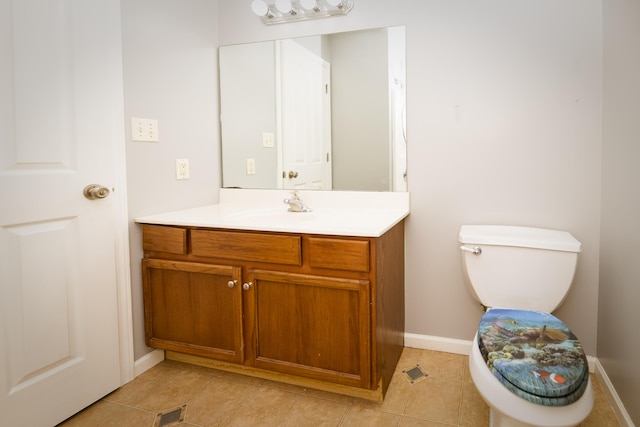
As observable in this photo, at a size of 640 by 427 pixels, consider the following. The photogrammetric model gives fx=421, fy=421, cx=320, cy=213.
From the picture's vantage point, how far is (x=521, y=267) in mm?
1685

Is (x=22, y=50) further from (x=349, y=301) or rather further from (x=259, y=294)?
(x=349, y=301)

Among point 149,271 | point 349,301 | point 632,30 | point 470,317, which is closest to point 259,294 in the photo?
point 349,301

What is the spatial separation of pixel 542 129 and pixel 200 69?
5.65 feet

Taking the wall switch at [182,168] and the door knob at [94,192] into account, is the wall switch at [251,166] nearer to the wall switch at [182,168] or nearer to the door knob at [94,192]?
the wall switch at [182,168]

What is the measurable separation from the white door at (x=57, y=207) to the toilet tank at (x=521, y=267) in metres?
1.53

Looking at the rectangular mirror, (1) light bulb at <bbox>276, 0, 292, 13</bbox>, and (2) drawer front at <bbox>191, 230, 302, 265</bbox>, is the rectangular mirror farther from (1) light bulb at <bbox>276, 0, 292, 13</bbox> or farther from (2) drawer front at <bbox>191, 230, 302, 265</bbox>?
(2) drawer front at <bbox>191, 230, 302, 265</bbox>

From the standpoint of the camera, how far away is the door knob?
5.36ft

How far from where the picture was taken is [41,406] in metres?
1.52

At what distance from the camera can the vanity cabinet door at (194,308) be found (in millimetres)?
1791

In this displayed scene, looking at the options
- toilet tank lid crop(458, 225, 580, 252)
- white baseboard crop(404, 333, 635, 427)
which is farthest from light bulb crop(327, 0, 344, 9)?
white baseboard crop(404, 333, 635, 427)

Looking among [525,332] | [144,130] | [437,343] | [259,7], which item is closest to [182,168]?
[144,130]

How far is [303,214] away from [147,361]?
1017mm

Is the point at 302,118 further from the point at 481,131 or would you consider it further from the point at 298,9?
the point at 481,131

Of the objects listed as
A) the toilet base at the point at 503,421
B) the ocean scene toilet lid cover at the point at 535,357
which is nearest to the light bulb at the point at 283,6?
the ocean scene toilet lid cover at the point at 535,357
